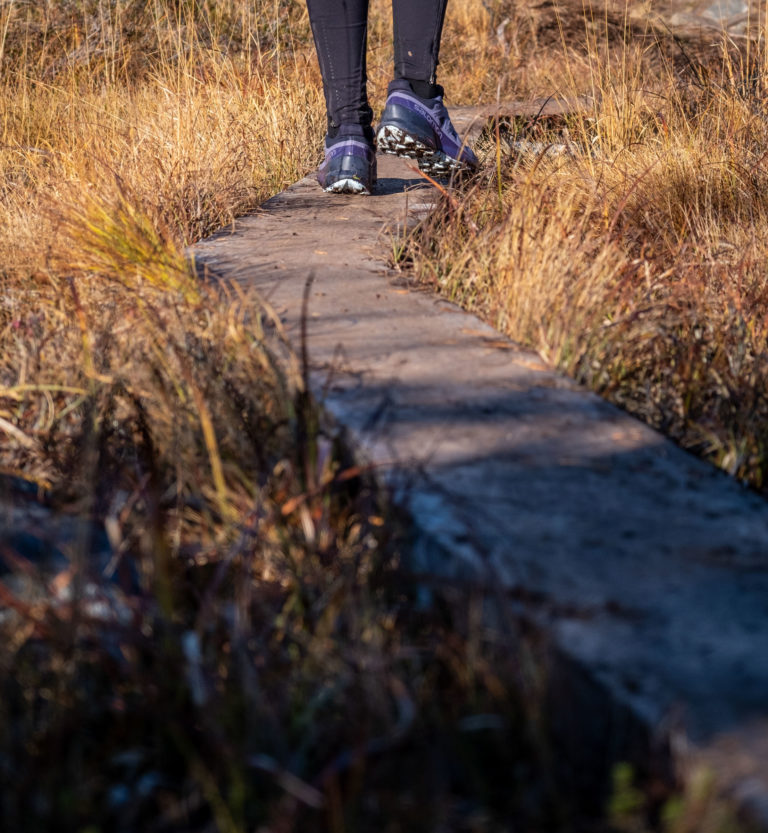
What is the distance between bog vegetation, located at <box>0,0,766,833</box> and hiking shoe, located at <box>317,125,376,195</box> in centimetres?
32

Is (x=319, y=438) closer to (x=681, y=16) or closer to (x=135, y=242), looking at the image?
(x=135, y=242)

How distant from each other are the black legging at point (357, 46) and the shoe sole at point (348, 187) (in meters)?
0.19

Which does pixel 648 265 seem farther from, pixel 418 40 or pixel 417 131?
pixel 418 40

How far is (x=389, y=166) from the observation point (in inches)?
145

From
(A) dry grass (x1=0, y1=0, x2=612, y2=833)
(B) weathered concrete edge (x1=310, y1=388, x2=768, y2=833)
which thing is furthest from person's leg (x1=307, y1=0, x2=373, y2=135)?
Result: (B) weathered concrete edge (x1=310, y1=388, x2=768, y2=833)

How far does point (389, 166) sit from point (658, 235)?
1303 millimetres

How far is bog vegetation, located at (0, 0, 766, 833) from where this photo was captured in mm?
955

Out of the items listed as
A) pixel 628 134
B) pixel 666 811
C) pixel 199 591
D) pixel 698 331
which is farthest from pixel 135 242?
pixel 628 134

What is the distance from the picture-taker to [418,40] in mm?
3002

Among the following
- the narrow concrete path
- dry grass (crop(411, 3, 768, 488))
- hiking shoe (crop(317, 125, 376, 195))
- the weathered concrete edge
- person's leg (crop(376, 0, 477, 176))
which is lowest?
the weathered concrete edge

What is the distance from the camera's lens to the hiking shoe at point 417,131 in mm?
3016

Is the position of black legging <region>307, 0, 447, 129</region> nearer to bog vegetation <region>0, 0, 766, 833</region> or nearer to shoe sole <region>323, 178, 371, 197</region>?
shoe sole <region>323, 178, 371, 197</region>

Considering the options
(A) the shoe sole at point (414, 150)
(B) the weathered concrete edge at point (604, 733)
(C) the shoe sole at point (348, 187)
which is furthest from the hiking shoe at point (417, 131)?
(B) the weathered concrete edge at point (604, 733)

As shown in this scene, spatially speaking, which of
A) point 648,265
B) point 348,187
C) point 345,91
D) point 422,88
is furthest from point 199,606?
point 422,88
